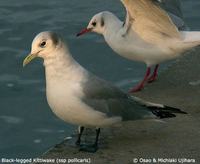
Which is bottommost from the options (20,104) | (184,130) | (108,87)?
(20,104)

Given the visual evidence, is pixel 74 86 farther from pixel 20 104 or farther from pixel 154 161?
pixel 20 104

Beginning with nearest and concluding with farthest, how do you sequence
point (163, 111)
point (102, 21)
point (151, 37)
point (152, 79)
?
point (163, 111), point (152, 79), point (151, 37), point (102, 21)

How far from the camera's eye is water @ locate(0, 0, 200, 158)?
29.4 feet

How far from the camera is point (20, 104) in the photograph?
9594mm

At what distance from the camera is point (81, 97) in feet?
20.0

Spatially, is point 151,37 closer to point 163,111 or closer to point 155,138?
point 163,111

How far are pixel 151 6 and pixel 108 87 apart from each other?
6.34 feet

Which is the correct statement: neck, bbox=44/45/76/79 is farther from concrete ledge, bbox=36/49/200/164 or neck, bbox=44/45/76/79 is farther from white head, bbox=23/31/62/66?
concrete ledge, bbox=36/49/200/164

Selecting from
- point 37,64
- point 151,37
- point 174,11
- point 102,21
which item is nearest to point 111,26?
point 102,21

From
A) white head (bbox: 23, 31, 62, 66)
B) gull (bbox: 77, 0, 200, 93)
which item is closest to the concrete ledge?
gull (bbox: 77, 0, 200, 93)

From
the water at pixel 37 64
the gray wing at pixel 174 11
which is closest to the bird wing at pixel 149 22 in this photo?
the gray wing at pixel 174 11

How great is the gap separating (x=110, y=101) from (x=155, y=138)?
0.51 meters

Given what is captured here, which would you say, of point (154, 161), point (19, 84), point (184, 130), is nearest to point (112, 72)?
point (19, 84)

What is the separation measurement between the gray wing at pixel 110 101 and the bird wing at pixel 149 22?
1799 millimetres
